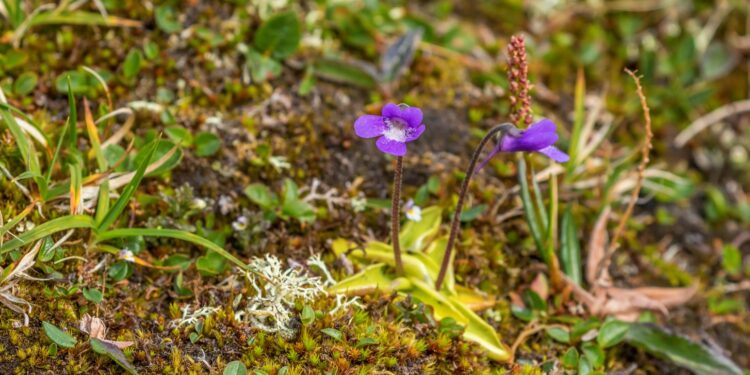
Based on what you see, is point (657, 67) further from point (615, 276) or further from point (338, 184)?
point (338, 184)

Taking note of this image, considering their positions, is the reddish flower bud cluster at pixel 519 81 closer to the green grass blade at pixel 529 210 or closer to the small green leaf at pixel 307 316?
the green grass blade at pixel 529 210

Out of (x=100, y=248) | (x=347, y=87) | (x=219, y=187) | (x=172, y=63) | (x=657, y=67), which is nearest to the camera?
(x=100, y=248)

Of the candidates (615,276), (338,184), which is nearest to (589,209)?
(615,276)

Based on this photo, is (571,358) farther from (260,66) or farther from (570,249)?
(260,66)

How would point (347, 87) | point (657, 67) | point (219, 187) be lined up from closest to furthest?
point (219, 187) < point (347, 87) < point (657, 67)

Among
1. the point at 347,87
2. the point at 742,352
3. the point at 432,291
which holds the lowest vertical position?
the point at 742,352

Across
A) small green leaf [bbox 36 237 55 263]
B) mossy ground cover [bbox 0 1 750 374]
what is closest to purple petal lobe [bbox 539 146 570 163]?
mossy ground cover [bbox 0 1 750 374]

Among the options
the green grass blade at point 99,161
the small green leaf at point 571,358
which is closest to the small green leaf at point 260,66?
the green grass blade at point 99,161

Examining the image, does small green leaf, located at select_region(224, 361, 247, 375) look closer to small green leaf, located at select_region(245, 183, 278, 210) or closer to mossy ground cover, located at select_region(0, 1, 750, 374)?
mossy ground cover, located at select_region(0, 1, 750, 374)
